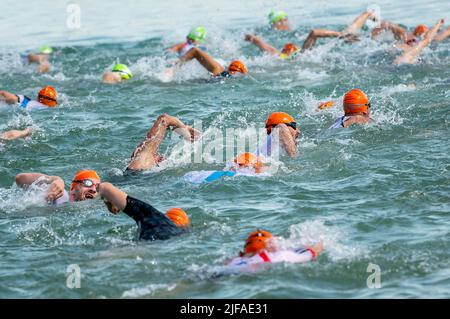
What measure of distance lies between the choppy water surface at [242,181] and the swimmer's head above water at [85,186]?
0.45ft

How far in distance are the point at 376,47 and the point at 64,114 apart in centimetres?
790

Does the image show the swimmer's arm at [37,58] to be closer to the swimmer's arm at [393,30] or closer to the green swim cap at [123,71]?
the green swim cap at [123,71]

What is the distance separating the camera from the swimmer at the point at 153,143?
11950 millimetres

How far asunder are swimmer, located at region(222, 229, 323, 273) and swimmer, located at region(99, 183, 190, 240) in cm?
113

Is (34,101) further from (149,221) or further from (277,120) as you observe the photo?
(149,221)

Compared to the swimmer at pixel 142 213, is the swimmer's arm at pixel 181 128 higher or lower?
higher

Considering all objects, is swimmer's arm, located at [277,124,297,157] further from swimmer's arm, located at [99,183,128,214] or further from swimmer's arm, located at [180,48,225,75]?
swimmer's arm, located at [180,48,225,75]

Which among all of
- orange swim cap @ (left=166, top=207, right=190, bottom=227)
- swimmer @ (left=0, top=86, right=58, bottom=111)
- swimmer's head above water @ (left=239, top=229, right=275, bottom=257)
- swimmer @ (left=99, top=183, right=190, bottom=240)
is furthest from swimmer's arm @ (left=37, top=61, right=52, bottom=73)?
swimmer's head above water @ (left=239, top=229, right=275, bottom=257)

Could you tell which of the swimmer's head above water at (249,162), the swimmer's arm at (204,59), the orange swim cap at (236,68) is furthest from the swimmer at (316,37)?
the swimmer's head above water at (249,162)

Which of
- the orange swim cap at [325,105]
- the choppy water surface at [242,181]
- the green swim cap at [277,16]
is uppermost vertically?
the green swim cap at [277,16]

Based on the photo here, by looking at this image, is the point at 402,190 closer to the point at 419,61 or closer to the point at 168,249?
the point at 168,249

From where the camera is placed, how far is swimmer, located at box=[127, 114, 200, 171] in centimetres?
1195

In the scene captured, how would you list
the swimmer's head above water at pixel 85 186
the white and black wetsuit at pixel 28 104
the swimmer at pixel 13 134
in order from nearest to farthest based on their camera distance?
the swimmer's head above water at pixel 85 186 → the swimmer at pixel 13 134 → the white and black wetsuit at pixel 28 104

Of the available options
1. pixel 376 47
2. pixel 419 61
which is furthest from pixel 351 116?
pixel 376 47
